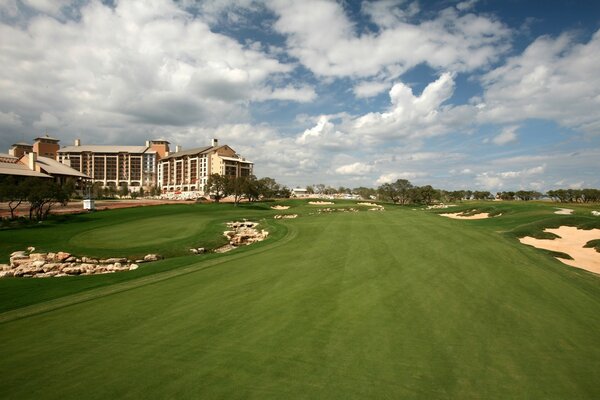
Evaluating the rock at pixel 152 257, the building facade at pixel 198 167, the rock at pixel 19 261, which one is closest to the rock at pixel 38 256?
the rock at pixel 19 261

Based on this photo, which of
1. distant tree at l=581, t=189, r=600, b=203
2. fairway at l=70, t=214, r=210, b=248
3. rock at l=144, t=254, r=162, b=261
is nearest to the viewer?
rock at l=144, t=254, r=162, b=261

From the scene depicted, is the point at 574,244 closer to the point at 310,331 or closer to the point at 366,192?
the point at 310,331

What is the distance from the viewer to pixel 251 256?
57.0 feet

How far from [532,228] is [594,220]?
24.7 ft

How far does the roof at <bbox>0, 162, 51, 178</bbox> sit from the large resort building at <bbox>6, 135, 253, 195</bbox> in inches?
3011

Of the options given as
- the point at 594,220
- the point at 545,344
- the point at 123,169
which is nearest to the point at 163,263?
the point at 545,344

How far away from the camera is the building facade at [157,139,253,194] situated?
141250 millimetres

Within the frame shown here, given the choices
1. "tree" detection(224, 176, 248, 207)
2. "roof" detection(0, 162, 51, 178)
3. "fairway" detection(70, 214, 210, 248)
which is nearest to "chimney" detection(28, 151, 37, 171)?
"roof" detection(0, 162, 51, 178)

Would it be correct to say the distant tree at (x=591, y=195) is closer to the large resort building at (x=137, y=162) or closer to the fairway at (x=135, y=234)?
the fairway at (x=135, y=234)

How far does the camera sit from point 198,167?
148 m

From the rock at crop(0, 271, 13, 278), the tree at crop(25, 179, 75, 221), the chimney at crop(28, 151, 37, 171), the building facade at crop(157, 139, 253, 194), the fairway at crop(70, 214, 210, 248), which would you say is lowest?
the rock at crop(0, 271, 13, 278)

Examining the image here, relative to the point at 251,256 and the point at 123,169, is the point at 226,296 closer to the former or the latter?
the point at 251,256

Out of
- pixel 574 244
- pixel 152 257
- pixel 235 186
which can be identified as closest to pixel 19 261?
pixel 152 257

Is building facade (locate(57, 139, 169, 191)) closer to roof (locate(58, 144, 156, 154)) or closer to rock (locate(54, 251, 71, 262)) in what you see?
roof (locate(58, 144, 156, 154))
